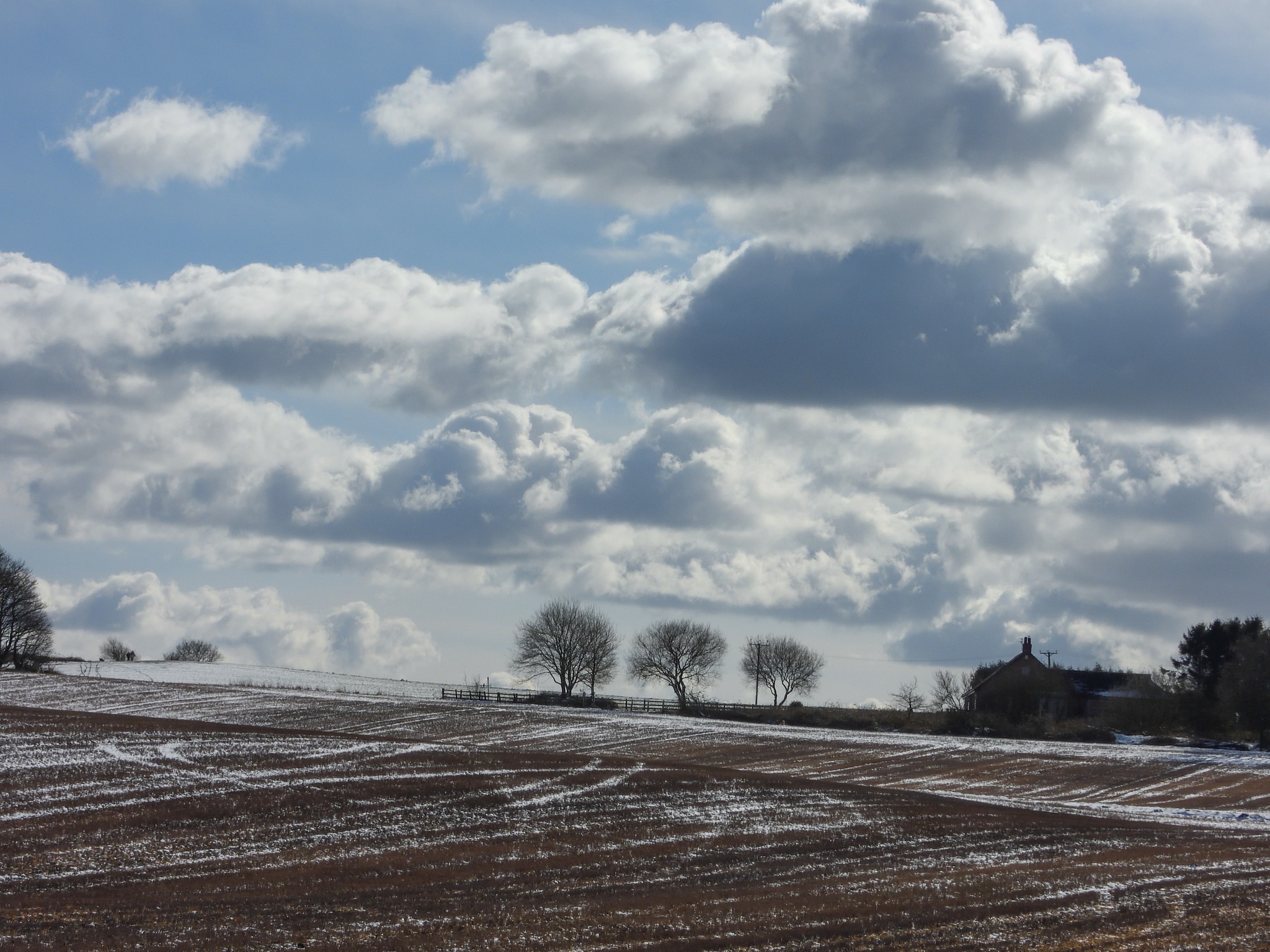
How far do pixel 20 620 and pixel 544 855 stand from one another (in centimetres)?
10466

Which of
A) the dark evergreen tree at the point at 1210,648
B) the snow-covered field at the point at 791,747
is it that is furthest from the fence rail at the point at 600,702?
the dark evergreen tree at the point at 1210,648

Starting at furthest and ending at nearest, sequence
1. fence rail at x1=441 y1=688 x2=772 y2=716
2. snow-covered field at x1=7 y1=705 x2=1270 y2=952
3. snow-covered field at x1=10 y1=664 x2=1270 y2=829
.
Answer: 1. fence rail at x1=441 y1=688 x2=772 y2=716
2. snow-covered field at x1=10 y1=664 x2=1270 y2=829
3. snow-covered field at x1=7 y1=705 x2=1270 y2=952

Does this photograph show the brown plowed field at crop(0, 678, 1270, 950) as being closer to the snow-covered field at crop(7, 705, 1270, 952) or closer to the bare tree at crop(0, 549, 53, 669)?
the snow-covered field at crop(7, 705, 1270, 952)

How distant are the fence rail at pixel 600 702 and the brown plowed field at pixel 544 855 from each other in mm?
46570

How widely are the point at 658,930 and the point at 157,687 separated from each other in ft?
239

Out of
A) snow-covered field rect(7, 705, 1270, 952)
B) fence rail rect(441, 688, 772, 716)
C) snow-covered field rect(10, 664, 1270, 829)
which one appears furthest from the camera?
fence rail rect(441, 688, 772, 716)

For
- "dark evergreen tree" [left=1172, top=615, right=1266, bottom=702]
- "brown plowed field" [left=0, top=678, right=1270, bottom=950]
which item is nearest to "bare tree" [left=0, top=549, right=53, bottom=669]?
"brown plowed field" [left=0, top=678, right=1270, bottom=950]

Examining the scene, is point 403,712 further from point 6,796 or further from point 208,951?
point 208,951

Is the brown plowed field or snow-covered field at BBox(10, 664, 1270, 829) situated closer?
the brown plowed field

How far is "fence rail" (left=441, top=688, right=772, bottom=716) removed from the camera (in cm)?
9431

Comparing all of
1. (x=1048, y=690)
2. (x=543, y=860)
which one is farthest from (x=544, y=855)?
(x=1048, y=690)

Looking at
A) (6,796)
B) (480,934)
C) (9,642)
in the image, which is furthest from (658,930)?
(9,642)

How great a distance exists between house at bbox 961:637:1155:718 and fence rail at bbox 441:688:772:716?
21871 millimetres

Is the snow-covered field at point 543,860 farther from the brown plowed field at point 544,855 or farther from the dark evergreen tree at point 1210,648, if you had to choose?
the dark evergreen tree at point 1210,648
